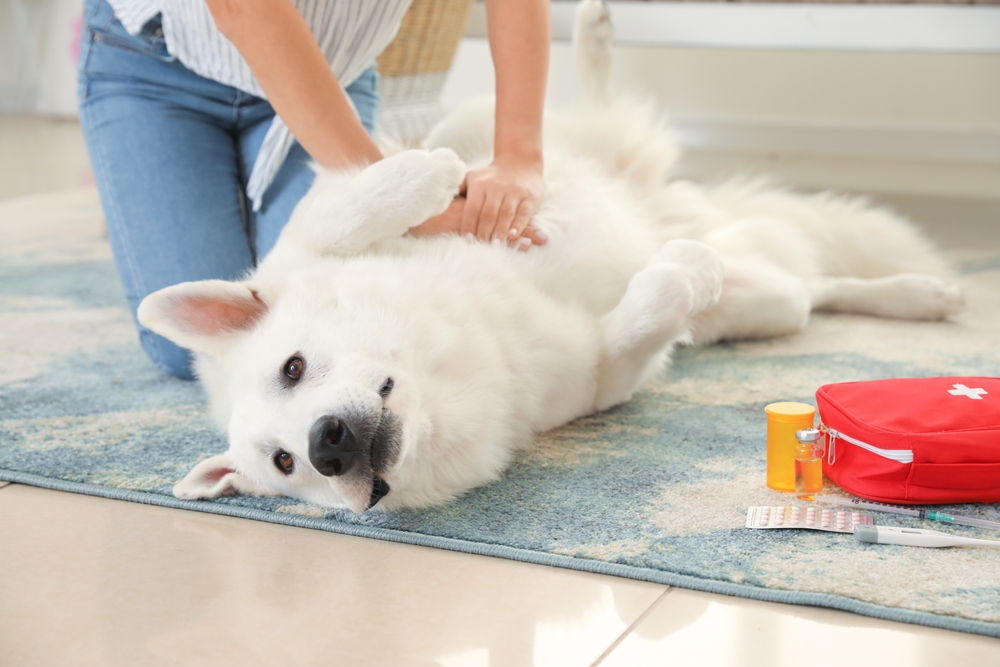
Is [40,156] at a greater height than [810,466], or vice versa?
[40,156]

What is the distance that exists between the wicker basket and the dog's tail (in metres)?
0.84

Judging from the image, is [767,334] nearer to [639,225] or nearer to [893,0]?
[639,225]

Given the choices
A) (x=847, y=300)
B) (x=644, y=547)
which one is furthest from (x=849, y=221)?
(x=644, y=547)

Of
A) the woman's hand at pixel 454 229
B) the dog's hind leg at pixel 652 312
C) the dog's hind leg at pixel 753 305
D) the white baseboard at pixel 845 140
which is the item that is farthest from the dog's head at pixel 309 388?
the white baseboard at pixel 845 140

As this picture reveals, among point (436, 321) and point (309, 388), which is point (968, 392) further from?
point (309, 388)

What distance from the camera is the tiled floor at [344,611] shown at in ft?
3.93

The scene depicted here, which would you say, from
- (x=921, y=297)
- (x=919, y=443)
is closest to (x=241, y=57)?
(x=919, y=443)

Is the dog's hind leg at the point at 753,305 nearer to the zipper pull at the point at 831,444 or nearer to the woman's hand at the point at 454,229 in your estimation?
the woman's hand at the point at 454,229

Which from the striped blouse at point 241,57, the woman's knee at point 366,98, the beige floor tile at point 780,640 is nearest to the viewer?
the beige floor tile at point 780,640

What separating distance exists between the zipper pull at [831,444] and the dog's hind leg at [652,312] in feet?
1.23

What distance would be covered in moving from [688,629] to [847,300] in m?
1.67

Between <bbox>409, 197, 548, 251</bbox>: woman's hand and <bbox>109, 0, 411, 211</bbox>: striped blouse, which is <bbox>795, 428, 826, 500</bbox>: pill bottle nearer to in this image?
<bbox>409, 197, 548, 251</bbox>: woman's hand

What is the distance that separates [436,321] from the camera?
1705 millimetres

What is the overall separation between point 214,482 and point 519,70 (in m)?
1.18
